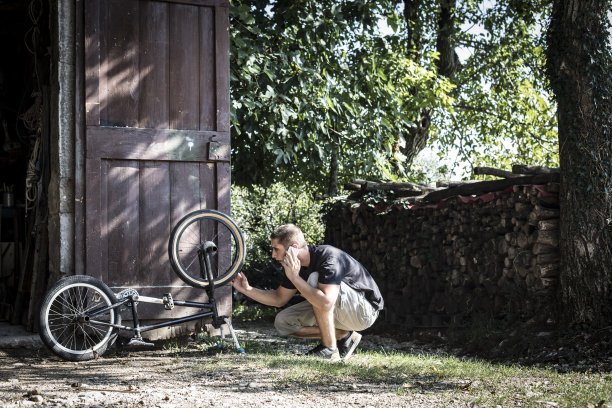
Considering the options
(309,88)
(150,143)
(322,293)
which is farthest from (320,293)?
(309,88)

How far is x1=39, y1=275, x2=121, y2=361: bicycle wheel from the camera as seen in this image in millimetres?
4508

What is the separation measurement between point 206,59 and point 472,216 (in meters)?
3.82

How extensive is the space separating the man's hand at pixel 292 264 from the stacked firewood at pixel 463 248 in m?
2.99

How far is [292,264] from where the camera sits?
4836 millimetres

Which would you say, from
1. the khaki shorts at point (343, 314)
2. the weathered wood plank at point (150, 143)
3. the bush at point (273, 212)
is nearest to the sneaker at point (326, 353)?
the khaki shorts at point (343, 314)

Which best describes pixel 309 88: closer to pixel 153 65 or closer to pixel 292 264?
pixel 153 65

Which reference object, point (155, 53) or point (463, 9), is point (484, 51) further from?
point (155, 53)

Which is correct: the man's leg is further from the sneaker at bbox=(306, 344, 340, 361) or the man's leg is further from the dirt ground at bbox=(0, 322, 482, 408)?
the dirt ground at bbox=(0, 322, 482, 408)

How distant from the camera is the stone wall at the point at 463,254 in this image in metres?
6.77

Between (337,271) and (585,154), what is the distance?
2875 millimetres

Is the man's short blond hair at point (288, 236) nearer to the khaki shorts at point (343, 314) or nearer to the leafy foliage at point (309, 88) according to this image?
the khaki shorts at point (343, 314)

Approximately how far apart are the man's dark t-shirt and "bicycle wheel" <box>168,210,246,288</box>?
1.58 feet

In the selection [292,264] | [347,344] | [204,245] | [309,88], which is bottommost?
[347,344]

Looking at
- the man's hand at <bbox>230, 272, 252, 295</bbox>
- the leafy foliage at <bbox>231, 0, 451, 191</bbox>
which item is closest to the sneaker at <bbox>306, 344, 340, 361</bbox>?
the man's hand at <bbox>230, 272, 252, 295</bbox>
